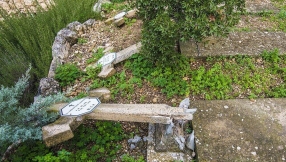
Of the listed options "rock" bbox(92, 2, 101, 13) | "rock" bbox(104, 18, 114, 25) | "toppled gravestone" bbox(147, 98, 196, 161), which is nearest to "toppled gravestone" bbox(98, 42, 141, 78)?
"rock" bbox(104, 18, 114, 25)

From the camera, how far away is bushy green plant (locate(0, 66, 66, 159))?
2.26m

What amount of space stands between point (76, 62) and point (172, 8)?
5.92 feet

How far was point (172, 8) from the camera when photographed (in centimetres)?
310

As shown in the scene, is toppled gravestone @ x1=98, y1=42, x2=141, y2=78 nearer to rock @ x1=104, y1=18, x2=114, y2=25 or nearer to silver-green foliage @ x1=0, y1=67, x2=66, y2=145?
silver-green foliage @ x1=0, y1=67, x2=66, y2=145

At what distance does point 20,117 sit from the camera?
8.00 ft

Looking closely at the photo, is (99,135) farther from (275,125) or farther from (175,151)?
(275,125)

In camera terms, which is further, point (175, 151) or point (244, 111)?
point (244, 111)

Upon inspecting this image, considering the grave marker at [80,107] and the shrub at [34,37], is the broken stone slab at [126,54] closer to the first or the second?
the shrub at [34,37]

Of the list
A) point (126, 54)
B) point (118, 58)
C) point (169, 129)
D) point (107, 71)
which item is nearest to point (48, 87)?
point (107, 71)

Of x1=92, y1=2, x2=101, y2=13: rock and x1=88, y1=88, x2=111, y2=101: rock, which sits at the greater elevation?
x1=92, y1=2, x2=101, y2=13: rock

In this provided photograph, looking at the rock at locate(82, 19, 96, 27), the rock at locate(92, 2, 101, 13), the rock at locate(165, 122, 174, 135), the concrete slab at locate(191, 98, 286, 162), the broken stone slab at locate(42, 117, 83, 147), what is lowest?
the concrete slab at locate(191, 98, 286, 162)

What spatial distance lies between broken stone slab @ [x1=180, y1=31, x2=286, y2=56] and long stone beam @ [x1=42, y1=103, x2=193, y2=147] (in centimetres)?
147

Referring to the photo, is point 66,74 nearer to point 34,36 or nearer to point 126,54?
point 126,54

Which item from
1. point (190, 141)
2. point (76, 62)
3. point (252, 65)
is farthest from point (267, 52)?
point (76, 62)
